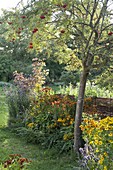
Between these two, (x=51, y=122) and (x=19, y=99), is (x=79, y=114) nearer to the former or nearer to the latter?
(x=51, y=122)

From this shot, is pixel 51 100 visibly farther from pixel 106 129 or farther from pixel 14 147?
pixel 106 129

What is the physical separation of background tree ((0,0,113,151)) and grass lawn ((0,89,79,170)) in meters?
0.32

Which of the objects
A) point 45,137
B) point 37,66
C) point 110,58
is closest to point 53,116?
point 45,137

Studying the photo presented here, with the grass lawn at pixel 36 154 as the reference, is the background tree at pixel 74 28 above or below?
above

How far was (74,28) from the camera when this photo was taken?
3.91 meters

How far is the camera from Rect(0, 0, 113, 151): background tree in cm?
343

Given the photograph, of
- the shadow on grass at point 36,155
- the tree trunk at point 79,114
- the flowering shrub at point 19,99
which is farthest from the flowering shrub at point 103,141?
the flowering shrub at point 19,99

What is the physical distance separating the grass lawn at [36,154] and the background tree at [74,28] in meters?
0.32

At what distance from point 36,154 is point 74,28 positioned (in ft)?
6.43

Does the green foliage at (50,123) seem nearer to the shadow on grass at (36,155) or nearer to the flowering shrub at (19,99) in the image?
the shadow on grass at (36,155)

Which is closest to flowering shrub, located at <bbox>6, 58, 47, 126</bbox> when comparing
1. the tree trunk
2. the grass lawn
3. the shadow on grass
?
the grass lawn

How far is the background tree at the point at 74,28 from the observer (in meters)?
3.43

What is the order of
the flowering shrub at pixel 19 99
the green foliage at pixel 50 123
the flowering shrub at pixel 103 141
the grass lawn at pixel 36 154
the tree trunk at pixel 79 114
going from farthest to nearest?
1. the flowering shrub at pixel 19 99
2. the green foliage at pixel 50 123
3. the tree trunk at pixel 79 114
4. the grass lawn at pixel 36 154
5. the flowering shrub at pixel 103 141

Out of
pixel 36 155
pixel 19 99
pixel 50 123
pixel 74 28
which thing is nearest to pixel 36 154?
pixel 36 155
